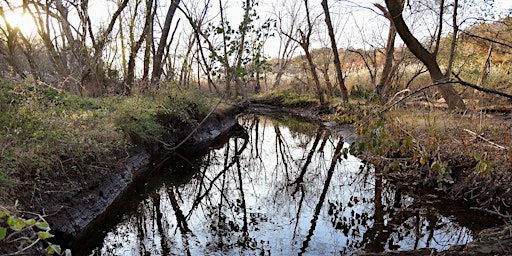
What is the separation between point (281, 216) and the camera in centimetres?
471

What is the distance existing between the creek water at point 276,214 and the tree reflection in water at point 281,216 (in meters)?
0.01

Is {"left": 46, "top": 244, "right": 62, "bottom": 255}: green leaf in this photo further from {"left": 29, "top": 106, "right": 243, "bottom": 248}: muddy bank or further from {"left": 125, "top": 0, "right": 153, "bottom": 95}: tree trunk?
{"left": 125, "top": 0, "right": 153, "bottom": 95}: tree trunk

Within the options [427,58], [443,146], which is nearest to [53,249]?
[443,146]

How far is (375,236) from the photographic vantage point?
4.07 m

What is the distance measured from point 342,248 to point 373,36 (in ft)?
33.1

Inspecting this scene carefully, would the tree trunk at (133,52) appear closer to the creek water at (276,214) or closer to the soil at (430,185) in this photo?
the soil at (430,185)

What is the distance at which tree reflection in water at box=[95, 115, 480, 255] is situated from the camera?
3.89 m

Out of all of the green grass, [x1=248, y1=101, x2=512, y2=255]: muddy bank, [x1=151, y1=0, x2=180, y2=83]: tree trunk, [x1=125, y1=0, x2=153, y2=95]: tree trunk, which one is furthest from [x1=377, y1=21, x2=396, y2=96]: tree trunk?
the green grass

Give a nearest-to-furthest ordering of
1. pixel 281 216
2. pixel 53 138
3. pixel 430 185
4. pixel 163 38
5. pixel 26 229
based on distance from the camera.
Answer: pixel 26 229
pixel 53 138
pixel 281 216
pixel 430 185
pixel 163 38

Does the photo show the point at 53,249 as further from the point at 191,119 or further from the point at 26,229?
the point at 191,119

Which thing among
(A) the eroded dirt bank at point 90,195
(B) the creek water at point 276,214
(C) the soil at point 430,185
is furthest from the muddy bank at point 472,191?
(A) the eroded dirt bank at point 90,195

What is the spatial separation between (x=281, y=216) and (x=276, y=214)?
0.09 meters

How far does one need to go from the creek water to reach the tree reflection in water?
11 mm

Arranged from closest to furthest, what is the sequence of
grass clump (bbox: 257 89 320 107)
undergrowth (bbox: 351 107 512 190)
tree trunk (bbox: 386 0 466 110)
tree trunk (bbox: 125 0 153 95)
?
undergrowth (bbox: 351 107 512 190) → tree trunk (bbox: 386 0 466 110) → tree trunk (bbox: 125 0 153 95) → grass clump (bbox: 257 89 320 107)
